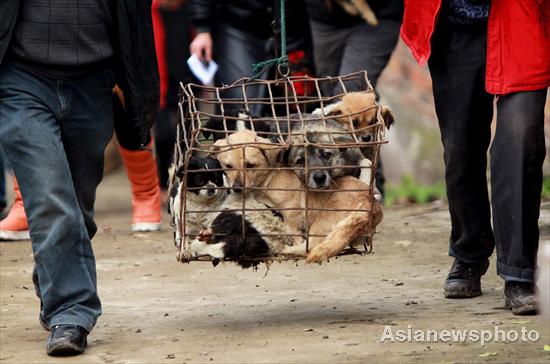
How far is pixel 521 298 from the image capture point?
17.3ft

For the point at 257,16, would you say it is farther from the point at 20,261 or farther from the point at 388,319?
the point at 388,319

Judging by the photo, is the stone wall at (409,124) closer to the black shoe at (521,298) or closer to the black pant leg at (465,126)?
the black pant leg at (465,126)

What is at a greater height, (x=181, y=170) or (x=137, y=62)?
(x=137, y=62)

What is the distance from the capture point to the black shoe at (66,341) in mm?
5012

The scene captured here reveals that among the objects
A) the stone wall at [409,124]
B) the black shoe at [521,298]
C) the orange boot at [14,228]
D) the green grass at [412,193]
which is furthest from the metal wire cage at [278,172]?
the stone wall at [409,124]

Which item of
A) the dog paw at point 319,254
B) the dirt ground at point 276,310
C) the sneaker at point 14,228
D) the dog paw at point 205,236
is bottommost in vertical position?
the sneaker at point 14,228

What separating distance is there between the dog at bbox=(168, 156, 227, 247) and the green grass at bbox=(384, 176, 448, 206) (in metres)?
4.60

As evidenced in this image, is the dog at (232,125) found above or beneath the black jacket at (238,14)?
beneath

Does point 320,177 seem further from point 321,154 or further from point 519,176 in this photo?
point 519,176

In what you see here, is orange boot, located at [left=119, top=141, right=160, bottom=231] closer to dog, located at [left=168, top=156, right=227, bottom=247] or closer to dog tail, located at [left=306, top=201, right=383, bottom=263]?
dog, located at [left=168, top=156, right=227, bottom=247]

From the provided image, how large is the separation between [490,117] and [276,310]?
135 cm

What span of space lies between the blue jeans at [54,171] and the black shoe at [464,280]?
1.69m

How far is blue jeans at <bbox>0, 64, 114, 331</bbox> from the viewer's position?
5.02 metres

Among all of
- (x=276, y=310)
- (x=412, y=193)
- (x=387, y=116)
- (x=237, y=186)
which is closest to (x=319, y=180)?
(x=237, y=186)
